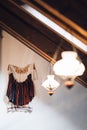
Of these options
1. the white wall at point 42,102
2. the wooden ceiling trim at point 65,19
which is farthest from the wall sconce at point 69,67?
the white wall at point 42,102

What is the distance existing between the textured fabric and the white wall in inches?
4.2

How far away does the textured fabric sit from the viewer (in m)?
5.88

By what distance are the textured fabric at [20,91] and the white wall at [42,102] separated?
0.11 m

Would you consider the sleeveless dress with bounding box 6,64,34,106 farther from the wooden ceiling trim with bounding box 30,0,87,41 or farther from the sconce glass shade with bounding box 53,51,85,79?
the wooden ceiling trim with bounding box 30,0,87,41

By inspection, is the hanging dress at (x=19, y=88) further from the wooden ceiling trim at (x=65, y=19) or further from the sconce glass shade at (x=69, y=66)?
the wooden ceiling trim at (x=65, y=19)

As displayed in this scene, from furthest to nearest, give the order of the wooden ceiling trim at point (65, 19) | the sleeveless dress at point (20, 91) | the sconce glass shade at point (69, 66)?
1. the sleeveless dress at point (20, 91)
2. the sconce glass shade at point (69, 66)
3. the wooden ceiling trim at point (65, 19)

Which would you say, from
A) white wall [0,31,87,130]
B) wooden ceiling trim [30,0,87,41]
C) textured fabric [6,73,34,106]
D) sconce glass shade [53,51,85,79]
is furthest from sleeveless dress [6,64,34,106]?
wooden ceiling trim [30,0,87,41]

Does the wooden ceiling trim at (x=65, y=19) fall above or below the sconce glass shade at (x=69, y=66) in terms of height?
above

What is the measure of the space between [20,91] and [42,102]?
0.51 metres

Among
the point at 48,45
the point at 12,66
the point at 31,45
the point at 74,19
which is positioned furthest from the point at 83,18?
the point at 12,66

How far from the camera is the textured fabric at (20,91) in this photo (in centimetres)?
588

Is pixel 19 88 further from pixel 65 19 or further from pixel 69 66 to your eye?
pixel 65 19

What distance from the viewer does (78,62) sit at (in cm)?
388

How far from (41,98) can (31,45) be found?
1.13 m
